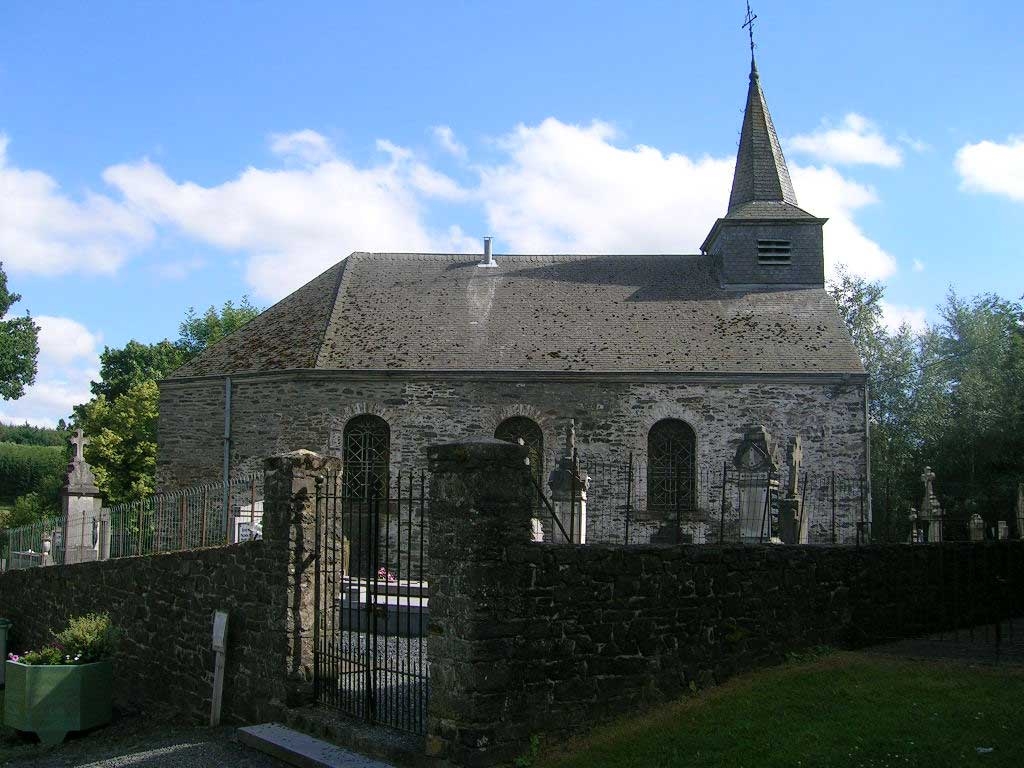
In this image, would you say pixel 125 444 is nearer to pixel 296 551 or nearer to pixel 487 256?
pixel 487 256

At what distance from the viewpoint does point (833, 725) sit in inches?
298

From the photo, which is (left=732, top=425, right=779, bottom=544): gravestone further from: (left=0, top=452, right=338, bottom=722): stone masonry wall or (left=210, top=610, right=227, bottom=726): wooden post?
(left=210, top=610, right=227, bottom=726): wooden post

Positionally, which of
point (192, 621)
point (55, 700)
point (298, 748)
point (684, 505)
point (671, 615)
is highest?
point (684, 505)

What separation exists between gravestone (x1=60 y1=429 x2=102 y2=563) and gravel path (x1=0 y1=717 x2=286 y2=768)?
605cm

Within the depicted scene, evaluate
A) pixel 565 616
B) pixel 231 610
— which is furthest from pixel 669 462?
pixel 565 616

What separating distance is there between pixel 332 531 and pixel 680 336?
1543 centimetres

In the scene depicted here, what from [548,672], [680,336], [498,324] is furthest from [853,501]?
[548,672]

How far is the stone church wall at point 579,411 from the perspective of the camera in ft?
73.2

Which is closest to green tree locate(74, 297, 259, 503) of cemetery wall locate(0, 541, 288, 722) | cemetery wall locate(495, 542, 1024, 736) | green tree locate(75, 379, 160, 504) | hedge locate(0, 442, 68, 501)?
green tree locate(75, 379, 160, 504)

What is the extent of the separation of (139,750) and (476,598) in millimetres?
4508

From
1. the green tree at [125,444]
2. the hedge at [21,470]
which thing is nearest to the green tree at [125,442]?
the green tree at [125,444]

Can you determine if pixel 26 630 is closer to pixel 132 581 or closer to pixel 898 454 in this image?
pixel 132 581

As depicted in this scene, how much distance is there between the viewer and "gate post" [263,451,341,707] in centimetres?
925

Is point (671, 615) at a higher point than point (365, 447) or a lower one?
lower
